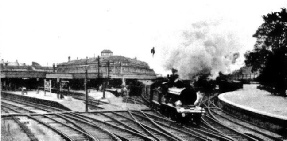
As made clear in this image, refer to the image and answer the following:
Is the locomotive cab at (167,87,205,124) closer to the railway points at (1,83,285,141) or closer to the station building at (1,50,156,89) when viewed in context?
the railway points at (1,83,285,141)

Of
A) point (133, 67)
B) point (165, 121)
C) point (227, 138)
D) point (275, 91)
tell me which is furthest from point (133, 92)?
point (133, 67)

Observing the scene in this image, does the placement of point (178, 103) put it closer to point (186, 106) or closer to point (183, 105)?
point (183, 105)

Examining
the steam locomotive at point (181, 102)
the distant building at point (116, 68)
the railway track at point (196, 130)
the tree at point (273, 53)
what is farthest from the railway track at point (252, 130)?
the distant building at point (116, 68)

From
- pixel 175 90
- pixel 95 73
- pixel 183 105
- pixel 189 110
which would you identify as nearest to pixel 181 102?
pixel 183 105

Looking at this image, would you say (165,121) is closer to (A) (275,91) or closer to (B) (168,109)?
(B) (168,109)

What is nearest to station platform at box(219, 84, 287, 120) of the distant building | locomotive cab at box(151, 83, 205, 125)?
locomotive cab at box(151, 83, 205, 125)
